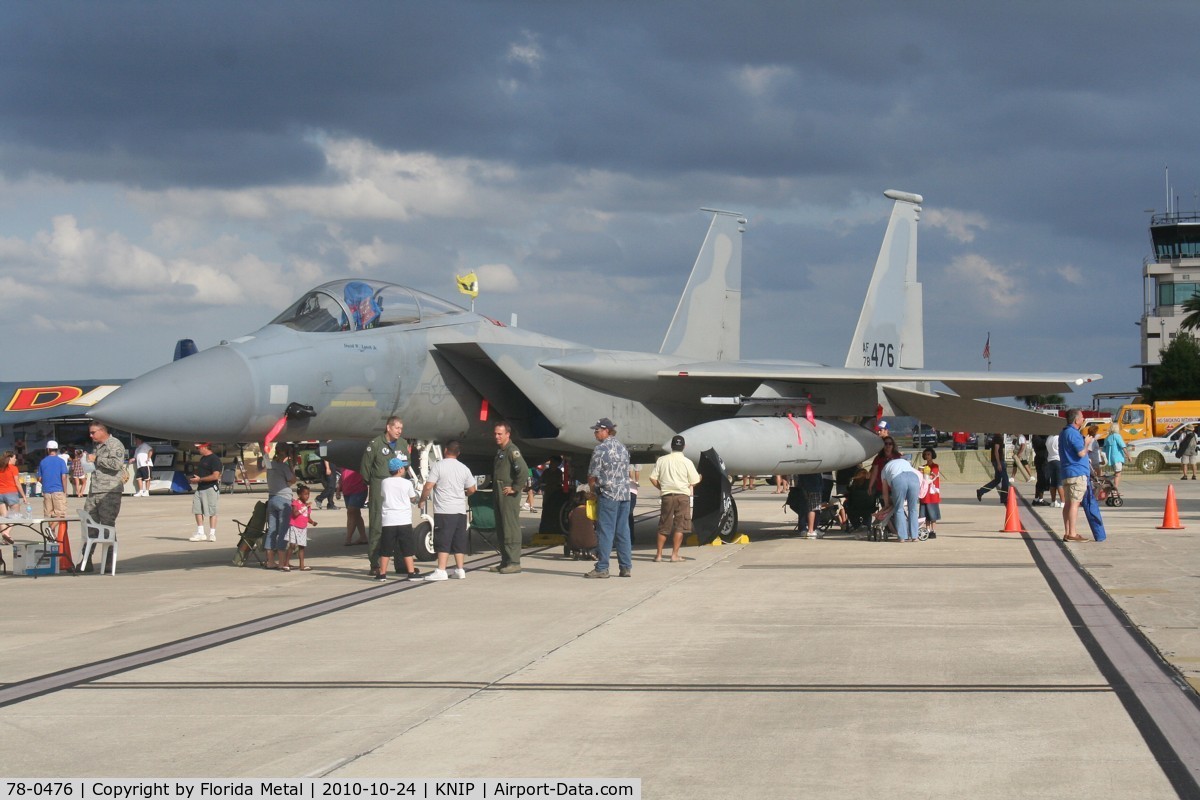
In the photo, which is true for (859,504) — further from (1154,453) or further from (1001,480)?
(1154,453)

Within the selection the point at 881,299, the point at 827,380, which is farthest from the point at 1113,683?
the point at 881,299

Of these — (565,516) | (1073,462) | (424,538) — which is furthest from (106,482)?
(1073,462)

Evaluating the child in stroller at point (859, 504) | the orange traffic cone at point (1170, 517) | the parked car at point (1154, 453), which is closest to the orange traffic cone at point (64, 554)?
the child in stroller at point (859, 504)

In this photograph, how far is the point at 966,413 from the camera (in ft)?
57.4

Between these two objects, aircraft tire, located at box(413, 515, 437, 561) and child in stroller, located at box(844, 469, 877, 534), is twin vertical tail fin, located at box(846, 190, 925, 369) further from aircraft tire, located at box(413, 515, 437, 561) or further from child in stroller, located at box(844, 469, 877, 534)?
aircraft tire, located at box(413, 515, 437, 561)

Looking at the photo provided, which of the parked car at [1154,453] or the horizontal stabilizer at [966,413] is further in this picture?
the parked car at [1154,453]

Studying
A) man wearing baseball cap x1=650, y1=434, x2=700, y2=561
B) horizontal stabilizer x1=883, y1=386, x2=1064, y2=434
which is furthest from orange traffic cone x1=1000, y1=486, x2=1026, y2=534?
man wearing baseball cap x1=650, y1=434, x2=700, y2=561

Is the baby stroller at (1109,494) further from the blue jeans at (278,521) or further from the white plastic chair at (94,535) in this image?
the white plastic chair at (94,535)

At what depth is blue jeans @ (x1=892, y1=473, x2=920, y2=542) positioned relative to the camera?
48.3 ft

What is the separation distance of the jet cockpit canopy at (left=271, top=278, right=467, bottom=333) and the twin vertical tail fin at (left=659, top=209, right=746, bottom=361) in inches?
341

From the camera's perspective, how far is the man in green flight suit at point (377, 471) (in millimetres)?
11453

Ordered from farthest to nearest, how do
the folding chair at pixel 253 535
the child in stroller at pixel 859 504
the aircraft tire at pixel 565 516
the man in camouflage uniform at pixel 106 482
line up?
the child in stroller at pixel 859 504, the aircraft tire at pixel 565 516, the folding chair at pixel 253 535, the man in camouflage uniform at pixel 106 482

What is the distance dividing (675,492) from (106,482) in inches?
238

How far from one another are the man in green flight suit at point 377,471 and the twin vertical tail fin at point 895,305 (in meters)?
9.23
